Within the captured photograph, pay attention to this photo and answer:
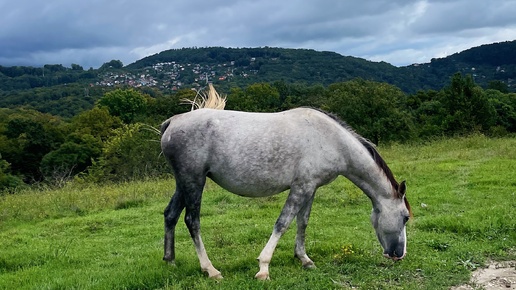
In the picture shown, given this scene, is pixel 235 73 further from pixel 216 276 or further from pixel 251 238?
pixel 216 276

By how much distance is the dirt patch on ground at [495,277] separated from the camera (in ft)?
17.7

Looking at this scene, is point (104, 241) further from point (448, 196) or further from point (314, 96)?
point (314, 96)

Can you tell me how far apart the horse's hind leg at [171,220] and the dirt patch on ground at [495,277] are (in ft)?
11.9

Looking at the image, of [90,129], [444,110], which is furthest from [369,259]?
[90,129]

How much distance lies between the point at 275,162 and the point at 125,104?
68.7 metres

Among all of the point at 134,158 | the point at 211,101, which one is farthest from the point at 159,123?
the point at 211,101

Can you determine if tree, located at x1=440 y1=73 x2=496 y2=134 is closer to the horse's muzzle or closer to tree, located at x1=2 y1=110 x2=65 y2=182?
the horse's muzzle

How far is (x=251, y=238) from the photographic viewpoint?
8.02 meters

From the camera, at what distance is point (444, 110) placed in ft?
127

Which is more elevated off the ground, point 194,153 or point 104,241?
point 194,153

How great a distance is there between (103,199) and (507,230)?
1052 centimetres

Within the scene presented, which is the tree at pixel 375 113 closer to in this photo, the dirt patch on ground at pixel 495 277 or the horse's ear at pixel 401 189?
the dirt patch on ground at pixel 495 277

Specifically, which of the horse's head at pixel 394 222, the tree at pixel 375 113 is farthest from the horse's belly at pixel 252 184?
the tree at pixel 375 113

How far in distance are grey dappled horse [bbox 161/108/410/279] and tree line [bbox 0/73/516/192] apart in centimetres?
1072
